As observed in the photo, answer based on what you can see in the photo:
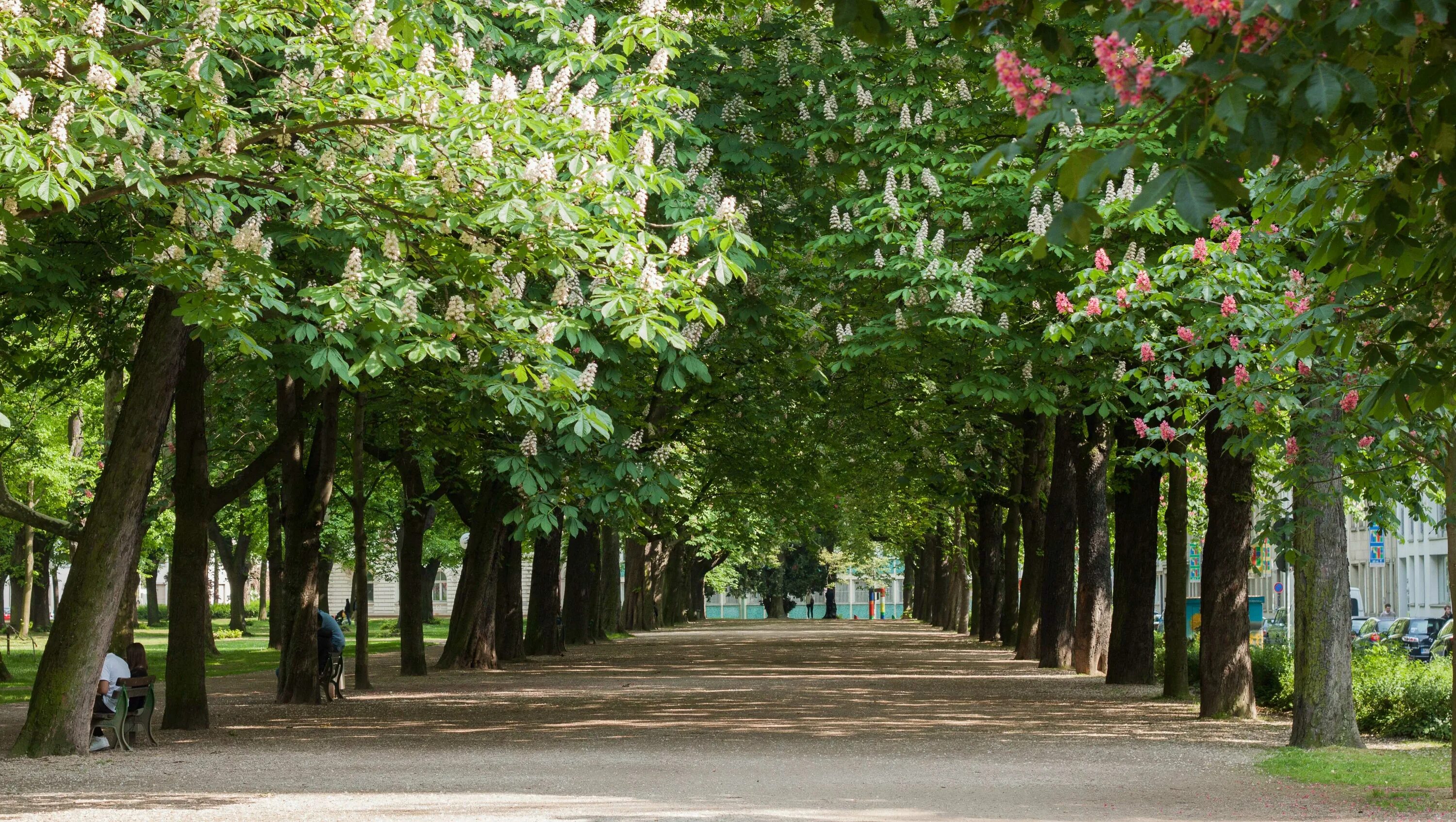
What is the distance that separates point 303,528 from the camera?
21.1m

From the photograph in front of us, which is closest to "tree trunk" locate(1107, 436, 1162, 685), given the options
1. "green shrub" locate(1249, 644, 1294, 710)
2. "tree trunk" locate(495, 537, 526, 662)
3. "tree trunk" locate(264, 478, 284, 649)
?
"green shrub" locate(1249, 644, 1294, 710)

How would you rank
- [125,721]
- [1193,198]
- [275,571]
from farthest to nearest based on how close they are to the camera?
[275,571], [125,721], [1193,198]

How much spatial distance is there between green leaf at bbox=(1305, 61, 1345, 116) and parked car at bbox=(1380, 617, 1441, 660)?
40.4 metres

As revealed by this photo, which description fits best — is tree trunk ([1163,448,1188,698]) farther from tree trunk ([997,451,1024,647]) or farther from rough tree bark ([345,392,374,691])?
tree trunk ([997,451,1024,647])

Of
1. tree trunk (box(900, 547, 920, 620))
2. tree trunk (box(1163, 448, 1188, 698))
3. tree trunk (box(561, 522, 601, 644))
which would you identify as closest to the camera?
tree trunk (box(1163, 448, 1188, 698))

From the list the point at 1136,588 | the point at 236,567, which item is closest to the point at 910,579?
the point at 236,567

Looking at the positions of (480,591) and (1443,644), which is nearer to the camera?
(480,591)

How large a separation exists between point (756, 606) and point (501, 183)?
378 ft

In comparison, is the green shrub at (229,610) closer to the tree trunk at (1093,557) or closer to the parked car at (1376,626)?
the parked car at (1376,626)

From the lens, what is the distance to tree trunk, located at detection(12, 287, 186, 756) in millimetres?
14227

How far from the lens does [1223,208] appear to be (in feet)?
12.6

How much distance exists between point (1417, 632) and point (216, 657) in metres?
32.8

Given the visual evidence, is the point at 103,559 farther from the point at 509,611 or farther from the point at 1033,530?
the point at 1033,530

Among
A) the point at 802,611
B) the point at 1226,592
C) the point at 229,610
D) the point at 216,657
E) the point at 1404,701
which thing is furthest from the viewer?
the point at 802,611
